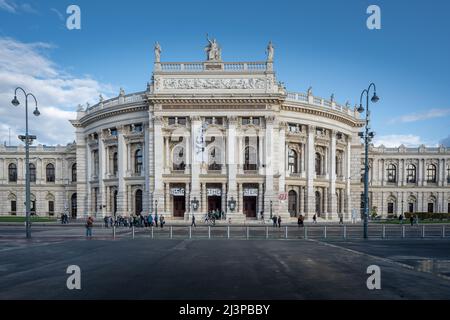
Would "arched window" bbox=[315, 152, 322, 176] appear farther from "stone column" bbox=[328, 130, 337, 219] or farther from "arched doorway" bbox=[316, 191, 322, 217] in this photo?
"arched doorway" bbox=[316, 191, 322, 217]

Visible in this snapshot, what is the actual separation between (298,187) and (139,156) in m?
25.1

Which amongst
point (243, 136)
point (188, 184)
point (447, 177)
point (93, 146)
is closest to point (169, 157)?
point (188, 184)

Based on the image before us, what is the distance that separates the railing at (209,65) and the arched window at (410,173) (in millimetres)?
44913

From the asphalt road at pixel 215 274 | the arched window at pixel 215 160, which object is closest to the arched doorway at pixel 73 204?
the arched window at pixel 215 160

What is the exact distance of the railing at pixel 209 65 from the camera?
4191cm

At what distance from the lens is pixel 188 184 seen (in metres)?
41.8

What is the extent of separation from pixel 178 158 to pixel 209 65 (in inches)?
550

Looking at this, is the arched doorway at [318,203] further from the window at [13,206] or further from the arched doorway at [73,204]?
the window at [13,206]

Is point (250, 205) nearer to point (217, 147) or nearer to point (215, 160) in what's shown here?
point (215, 160)

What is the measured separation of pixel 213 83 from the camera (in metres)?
41.7

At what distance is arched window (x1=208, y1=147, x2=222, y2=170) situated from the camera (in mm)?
42500

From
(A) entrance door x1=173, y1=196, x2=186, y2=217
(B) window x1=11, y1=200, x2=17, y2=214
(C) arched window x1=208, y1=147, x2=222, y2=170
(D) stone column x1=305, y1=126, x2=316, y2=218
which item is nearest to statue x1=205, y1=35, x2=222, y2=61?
(C) arched window x1=208, y1=147, x2=222, y2=170

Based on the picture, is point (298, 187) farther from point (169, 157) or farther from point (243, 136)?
point (169, 157)
